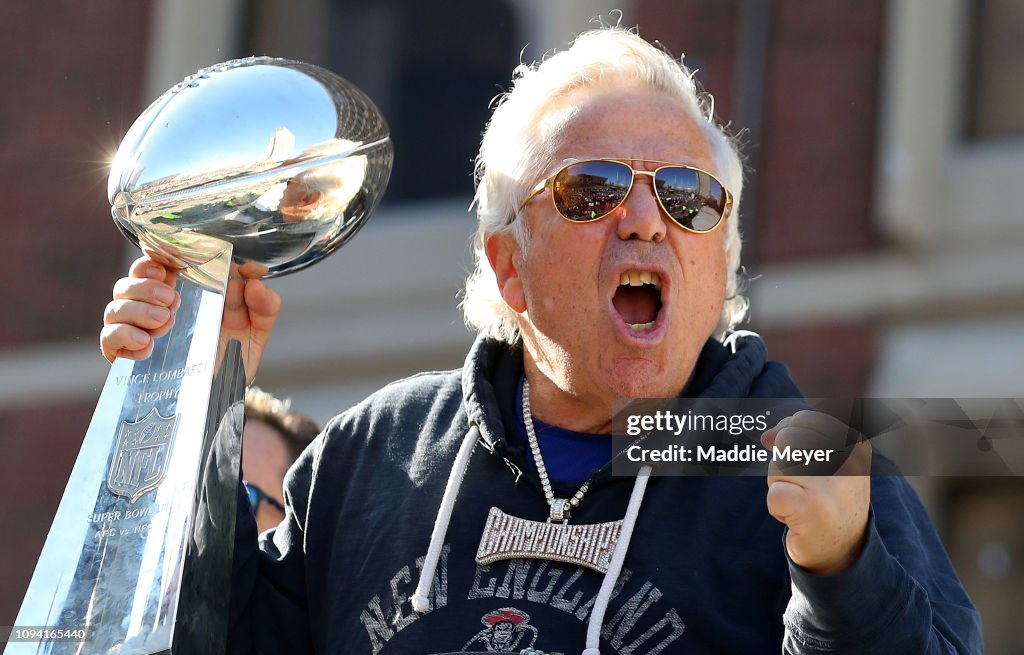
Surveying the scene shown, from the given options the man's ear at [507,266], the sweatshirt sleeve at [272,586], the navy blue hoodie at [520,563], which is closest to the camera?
the navy blue hoodie at [520,563]

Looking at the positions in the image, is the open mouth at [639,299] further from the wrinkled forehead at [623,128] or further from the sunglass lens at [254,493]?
the sunglass lens at [254,493]

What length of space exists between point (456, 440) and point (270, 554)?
1.09 ft

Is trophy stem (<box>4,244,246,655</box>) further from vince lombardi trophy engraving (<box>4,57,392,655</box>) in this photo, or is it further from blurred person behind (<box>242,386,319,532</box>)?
blurred person behind (<box>242,386,319,532</box>)

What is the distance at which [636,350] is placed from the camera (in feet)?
8.51

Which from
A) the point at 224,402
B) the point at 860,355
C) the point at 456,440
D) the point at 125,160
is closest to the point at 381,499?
the point at 456,440

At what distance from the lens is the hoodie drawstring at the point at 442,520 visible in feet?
8.05

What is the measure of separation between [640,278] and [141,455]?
2.56 ft

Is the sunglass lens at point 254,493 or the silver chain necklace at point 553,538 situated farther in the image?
the sunglass lens at point 254,493

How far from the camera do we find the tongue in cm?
267

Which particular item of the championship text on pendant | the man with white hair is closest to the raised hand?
the man with white hair

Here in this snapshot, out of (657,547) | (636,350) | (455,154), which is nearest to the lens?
(657,547)

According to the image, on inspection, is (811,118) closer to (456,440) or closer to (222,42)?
(222,42)

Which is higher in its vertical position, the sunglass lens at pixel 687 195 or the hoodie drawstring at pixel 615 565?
the sunglass lens at pixel 687 195

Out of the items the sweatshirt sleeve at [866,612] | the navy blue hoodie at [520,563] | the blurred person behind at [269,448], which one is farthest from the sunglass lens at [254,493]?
the sweatshirt sleeve at [866,612]
